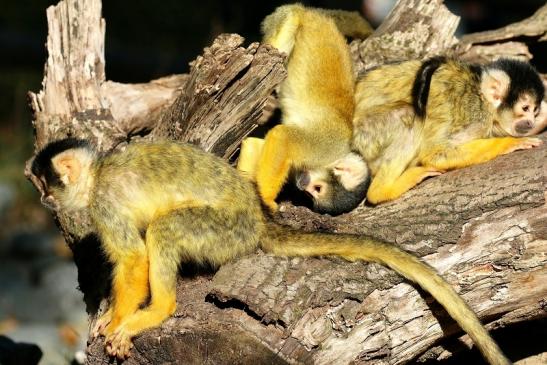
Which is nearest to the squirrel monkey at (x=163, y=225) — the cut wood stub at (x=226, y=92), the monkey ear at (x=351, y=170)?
the cut wood stub at (x=226, y=92)

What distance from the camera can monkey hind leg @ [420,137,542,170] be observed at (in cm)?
452

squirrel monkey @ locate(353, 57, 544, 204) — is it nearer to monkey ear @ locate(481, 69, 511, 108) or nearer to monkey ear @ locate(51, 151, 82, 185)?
monkey ear @ locate(481, 69, 511, 108)

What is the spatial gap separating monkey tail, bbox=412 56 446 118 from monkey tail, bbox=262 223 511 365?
1.19 metres

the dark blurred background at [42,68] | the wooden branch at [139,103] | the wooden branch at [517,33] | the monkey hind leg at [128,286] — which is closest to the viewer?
the monkey hind leg at [128,286]

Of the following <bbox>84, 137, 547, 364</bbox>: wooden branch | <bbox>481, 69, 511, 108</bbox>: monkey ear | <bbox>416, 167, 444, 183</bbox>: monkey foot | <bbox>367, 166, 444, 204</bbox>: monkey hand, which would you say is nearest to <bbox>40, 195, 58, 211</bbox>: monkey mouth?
<bbox>84, 137, 547, 364</bbox>: wooden branch

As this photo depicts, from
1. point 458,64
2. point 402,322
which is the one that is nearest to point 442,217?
point 402,322

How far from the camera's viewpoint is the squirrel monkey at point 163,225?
3.72 metres

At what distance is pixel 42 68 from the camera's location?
420 inches

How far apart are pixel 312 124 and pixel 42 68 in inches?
261

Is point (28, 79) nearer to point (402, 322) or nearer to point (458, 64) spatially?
point (458, 64)

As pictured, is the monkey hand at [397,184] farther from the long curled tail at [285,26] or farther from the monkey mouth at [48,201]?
the monkey mouth at [48,201]

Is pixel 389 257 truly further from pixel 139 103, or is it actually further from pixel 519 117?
pixel 139 103

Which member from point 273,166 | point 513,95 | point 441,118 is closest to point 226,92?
point 273,166

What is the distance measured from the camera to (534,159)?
14.2 feet
